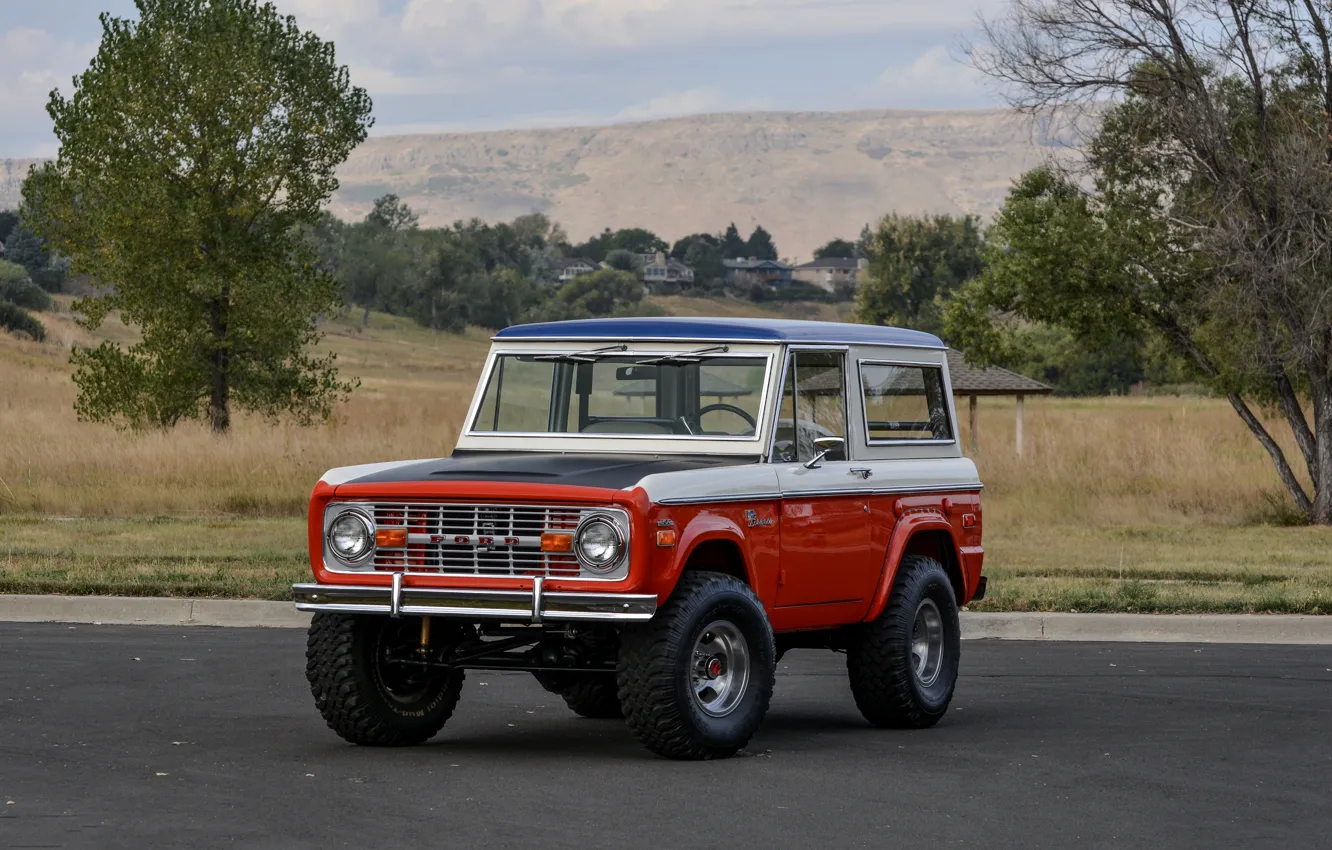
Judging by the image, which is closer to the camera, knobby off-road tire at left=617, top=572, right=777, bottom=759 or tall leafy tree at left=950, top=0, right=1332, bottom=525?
knobby off-road tire at left=617, top=572, right=777, bottom=759

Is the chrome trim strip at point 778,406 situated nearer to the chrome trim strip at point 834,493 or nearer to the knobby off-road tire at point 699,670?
the chrome trim strip at point 834,493

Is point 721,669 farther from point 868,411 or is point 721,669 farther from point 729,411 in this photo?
point 868,411

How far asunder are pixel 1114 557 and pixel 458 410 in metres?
25.2

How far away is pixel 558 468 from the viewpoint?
8.75 m

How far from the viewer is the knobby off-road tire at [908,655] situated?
9805 mm

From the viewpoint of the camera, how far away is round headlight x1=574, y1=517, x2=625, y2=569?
26.9 ft

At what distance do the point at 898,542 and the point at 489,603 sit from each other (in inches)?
102

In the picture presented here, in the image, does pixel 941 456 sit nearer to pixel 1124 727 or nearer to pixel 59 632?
pixel 1124 727

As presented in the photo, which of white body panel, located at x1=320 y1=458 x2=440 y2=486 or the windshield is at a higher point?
the windshield

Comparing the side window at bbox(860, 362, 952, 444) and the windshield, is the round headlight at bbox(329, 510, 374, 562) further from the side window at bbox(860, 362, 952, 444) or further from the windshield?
the side window at bbox(860, 362, 952, 444)

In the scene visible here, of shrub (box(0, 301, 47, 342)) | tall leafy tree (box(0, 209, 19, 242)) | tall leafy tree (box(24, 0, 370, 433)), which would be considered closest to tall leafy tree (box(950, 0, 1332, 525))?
tall leafy tree (box(24, 0, 370, 433))

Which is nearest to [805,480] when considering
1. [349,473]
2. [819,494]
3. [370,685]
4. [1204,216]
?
[819,494]

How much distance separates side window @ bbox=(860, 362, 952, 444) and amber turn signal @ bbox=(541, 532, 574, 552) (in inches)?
94.5

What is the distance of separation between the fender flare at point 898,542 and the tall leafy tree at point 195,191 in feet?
69.1
